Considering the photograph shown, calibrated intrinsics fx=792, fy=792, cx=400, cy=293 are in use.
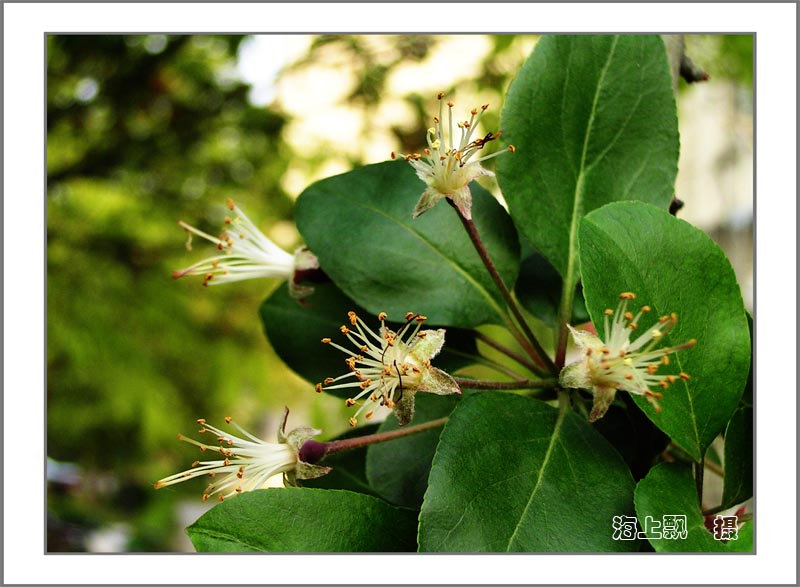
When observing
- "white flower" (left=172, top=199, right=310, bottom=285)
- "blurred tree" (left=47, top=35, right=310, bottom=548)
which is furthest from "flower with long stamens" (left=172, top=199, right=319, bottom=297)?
"blurred tree" (left=47, top=35, right=310, bottom=548)

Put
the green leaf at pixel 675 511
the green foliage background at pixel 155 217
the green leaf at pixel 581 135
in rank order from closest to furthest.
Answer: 1. the green leaf at pixel 675 511
2. the green leaf at pixel 581 135
3. the green foliage background at pixel 155 217

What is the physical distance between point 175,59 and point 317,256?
5.19 feet

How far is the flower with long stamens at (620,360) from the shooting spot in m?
0.39

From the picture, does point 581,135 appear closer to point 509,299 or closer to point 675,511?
point 509,299

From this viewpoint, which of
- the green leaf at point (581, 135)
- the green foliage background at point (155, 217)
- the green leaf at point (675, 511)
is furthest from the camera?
the green foliage background at point (155, 217)

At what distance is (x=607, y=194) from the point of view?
496 mm

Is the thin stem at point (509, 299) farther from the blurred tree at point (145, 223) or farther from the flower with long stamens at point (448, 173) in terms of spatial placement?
the blurred tree at point (145, 223)

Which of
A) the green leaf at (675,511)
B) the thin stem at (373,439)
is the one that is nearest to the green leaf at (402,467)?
the thin stem at (373,439)

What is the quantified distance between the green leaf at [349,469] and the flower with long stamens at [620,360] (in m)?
0.19

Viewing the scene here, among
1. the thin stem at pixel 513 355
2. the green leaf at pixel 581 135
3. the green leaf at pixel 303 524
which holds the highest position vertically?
the green leaf at pixel 581 135

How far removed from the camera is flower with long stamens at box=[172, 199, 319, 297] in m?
0.56

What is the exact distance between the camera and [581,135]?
50 cm

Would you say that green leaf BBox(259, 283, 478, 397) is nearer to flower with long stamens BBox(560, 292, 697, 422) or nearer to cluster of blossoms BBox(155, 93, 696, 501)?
cluster of blossoms BBox(155, 93, 696, 501)

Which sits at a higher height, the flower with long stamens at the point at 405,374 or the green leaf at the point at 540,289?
the green leaf at the point at 540,289
